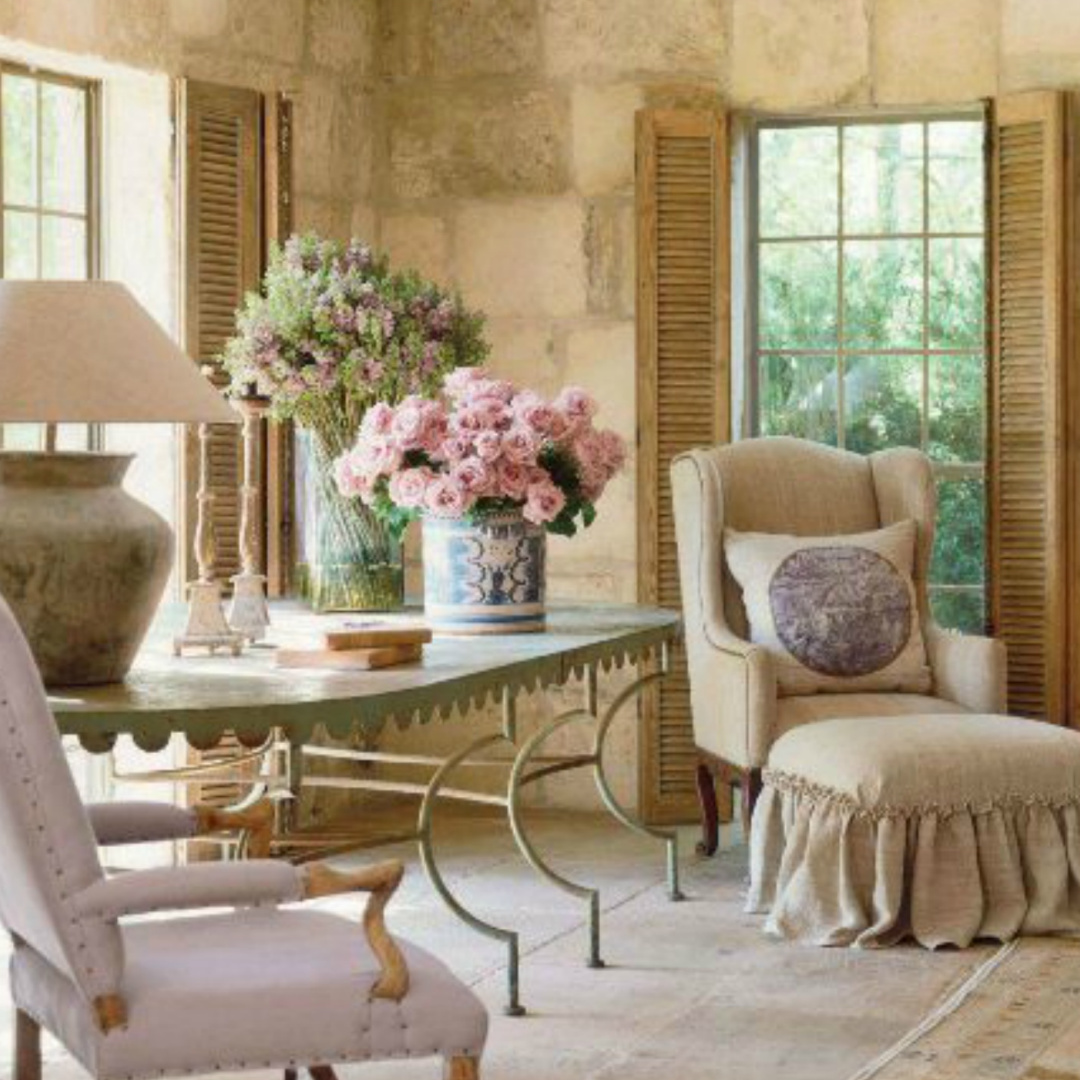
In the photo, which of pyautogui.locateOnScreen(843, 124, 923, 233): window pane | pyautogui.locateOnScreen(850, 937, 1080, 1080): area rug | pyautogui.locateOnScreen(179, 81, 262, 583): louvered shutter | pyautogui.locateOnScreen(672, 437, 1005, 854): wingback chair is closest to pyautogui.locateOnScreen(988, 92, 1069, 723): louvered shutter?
pyautogui.locateOnScreen(843, 124, 923, 233): window pane

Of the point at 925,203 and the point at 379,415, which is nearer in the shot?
the point at 379,415

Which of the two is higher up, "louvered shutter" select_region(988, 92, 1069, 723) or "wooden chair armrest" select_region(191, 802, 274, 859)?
"louvered shutter" select_region(988, 92, 1069, 723)

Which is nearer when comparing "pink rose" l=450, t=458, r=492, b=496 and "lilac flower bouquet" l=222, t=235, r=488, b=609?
"pink rose" l=450, t=458, r=492, b=496

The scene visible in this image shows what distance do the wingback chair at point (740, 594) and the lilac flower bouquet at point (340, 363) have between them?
105 centimetres

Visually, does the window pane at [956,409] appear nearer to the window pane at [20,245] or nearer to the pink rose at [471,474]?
the pink rose at [471,474]

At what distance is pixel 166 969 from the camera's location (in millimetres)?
2902

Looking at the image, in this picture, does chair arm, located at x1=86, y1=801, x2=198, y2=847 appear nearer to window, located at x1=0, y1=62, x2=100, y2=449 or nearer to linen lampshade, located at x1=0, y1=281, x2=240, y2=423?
linen lampshade, located at x1=0, y1=281, x2=240, y2=423

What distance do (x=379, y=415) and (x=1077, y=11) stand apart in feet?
8.71

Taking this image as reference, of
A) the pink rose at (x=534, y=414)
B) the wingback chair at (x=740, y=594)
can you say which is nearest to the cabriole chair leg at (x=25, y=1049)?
the pink rose at (x=534, y=414)

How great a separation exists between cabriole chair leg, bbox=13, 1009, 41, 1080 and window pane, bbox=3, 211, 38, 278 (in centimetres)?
287

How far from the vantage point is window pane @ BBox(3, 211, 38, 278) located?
5688 millimetres

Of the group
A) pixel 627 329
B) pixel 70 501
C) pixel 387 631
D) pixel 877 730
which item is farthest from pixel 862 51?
pixel 70 501

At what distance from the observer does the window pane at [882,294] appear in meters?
6.70

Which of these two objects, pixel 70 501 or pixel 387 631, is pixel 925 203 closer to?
pixel 387 631
